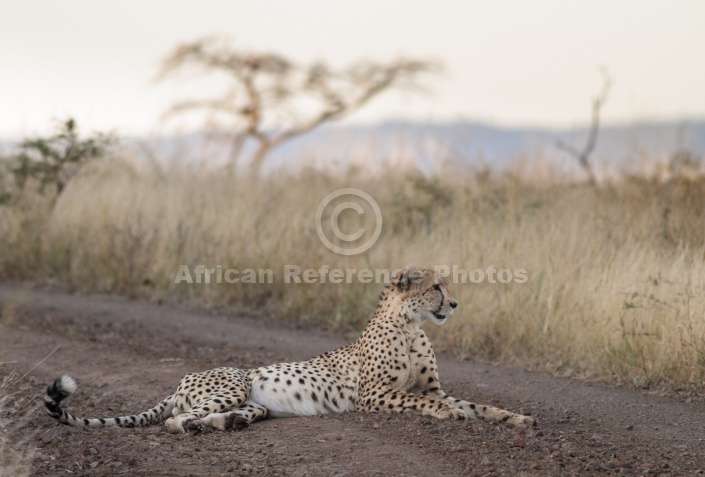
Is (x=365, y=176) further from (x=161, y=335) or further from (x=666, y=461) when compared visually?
(x=666, y=461)

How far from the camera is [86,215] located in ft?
30.1

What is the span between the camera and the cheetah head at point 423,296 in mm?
4527

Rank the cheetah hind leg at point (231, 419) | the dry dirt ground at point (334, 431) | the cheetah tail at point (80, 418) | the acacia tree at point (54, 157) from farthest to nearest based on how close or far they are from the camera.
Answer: the acacia tree at point (54, 157), the cheetah hind leg at point (231, 419), the cheetah tail at point (80, 418), the dry dirt ground at point (334, 431)

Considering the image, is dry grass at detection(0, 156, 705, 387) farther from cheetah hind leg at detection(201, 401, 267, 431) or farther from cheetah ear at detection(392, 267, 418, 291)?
cheetah hind leg at detection(201, 401, 267, 431)

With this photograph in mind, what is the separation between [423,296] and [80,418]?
67.9 inches

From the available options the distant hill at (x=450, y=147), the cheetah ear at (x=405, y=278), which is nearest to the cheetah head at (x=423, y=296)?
the cheetah ear at (x=405, y=278)

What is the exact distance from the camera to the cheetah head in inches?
178

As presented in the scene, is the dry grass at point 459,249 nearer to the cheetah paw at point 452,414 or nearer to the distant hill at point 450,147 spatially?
the distant hill at point 450,147
